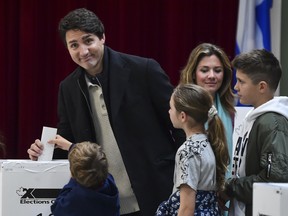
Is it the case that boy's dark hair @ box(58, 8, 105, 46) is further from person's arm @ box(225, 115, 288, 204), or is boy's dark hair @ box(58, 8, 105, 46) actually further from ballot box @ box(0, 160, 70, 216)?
person's arm @ box(225, 115, 288, 204)

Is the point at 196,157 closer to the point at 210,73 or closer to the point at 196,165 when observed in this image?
the point at 196,165

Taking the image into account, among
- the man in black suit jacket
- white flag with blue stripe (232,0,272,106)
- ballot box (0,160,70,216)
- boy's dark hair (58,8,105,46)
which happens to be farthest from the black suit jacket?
white flag with blue stripe (232,0,272,106)

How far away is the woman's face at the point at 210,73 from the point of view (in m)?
3.01

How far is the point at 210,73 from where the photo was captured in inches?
119

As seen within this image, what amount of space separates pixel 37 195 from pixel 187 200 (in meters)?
0.60

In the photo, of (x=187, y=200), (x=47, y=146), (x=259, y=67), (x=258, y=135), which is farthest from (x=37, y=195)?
(x=259, y=67)

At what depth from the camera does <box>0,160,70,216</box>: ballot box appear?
7.96 feet

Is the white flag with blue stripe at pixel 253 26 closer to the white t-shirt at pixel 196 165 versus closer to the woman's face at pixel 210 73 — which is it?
the woman's face at pixel 210 73

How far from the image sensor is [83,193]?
2379 mm

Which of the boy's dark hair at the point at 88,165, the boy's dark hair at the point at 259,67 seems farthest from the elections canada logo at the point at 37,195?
the boy's dark hair at the point at 259,67

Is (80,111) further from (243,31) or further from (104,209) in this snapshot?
(243,31)

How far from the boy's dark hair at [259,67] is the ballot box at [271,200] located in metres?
0.90

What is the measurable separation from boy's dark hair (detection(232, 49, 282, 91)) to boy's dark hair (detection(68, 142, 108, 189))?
0.64 m

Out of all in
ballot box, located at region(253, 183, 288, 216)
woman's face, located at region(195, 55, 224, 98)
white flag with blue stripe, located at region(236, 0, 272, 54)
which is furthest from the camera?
white flag with blue stripe, located at region(236, 0, 272, 54)
